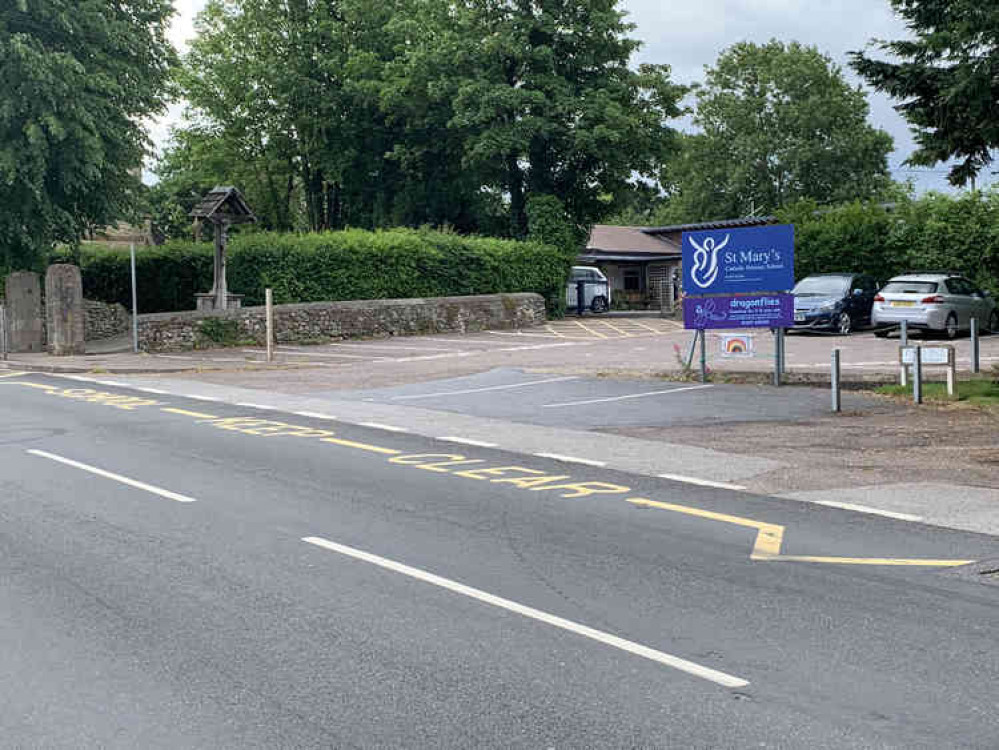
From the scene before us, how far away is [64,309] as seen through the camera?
28172 millimetres

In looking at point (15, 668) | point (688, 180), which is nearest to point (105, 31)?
point (15, 668)

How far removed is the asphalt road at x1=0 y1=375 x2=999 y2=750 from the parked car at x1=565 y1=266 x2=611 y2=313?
38251 mm

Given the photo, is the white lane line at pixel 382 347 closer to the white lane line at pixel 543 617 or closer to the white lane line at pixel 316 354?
the white lane line at pixel 316 354

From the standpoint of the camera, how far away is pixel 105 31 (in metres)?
30.0

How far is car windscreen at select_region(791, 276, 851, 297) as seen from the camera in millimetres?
30203

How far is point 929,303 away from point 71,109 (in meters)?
22.5

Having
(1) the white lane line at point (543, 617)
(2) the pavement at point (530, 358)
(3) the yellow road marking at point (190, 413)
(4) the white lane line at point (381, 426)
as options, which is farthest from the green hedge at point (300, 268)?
(1) the white lane line at point (543, 617)

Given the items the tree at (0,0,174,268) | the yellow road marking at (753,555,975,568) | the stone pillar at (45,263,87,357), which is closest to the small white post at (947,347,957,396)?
the yellow road marking at (753,555,975,568)

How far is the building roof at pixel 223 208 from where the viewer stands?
30734mm

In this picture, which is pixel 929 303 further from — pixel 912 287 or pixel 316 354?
pixel 316 354

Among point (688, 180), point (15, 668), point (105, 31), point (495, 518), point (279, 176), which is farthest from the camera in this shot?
point (688, 180)

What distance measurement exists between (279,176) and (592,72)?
17.9 m

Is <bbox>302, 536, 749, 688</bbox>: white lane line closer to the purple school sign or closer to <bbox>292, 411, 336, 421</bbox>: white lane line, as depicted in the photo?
<bbox>292, 411, 336, 421</bbox>: white lane line

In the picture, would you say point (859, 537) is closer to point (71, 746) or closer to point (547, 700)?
point (547, 700)
